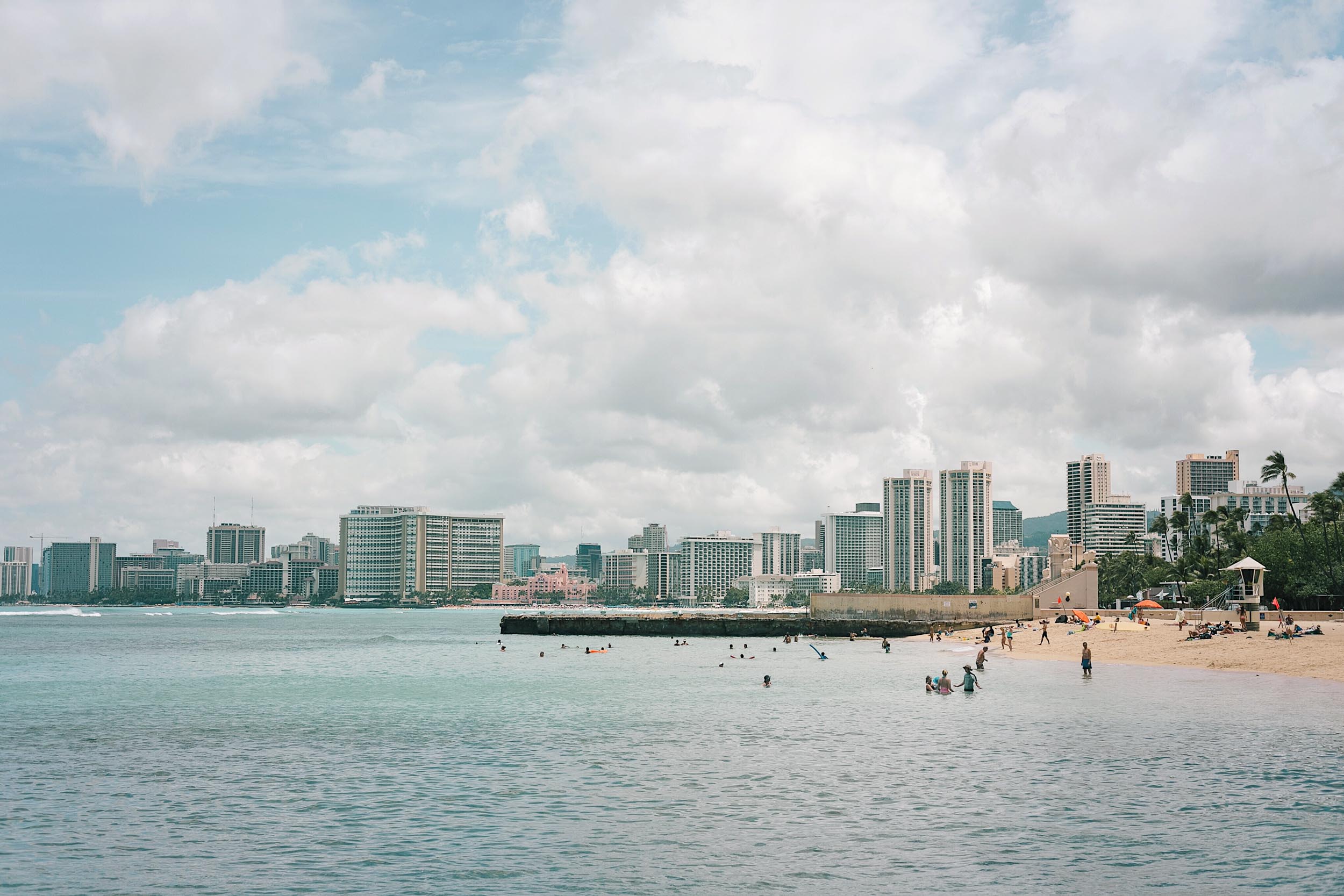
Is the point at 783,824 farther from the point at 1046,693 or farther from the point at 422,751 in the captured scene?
the point at 1046,693

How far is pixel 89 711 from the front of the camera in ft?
170

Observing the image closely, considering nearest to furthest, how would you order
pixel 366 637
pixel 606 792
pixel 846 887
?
pixel 846 887 < pixel 606 792 < pixel 366 637

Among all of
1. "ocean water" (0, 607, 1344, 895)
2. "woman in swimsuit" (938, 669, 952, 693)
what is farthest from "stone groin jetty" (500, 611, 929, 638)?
"woman in swimsuit" (938, 669, 952, 693)

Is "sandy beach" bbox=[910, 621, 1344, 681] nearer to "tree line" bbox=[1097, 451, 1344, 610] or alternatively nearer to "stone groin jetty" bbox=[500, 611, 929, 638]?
"tree line" bbox=[1097, 451, 1344, 610]

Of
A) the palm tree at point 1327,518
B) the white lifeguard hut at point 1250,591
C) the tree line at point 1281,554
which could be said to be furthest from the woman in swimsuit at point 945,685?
the palm tree at point 1327,518

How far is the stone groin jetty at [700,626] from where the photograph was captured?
130 m

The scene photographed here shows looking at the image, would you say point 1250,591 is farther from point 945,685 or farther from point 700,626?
point 700,626

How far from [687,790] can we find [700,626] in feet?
372

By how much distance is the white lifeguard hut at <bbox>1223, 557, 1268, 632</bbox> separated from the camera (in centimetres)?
7525

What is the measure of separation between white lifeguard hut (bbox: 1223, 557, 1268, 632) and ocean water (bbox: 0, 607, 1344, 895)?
1860cm

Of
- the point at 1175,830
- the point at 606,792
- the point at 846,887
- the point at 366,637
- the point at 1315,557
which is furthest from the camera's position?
the point at 366,637

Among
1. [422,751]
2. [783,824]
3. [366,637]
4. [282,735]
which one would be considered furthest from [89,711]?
[366,637]

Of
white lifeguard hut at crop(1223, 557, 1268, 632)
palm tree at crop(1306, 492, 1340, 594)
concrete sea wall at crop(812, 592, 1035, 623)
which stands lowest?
concrete sea wall at crop(812, 592, 1035, 623)

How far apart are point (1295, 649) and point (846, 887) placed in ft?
178
